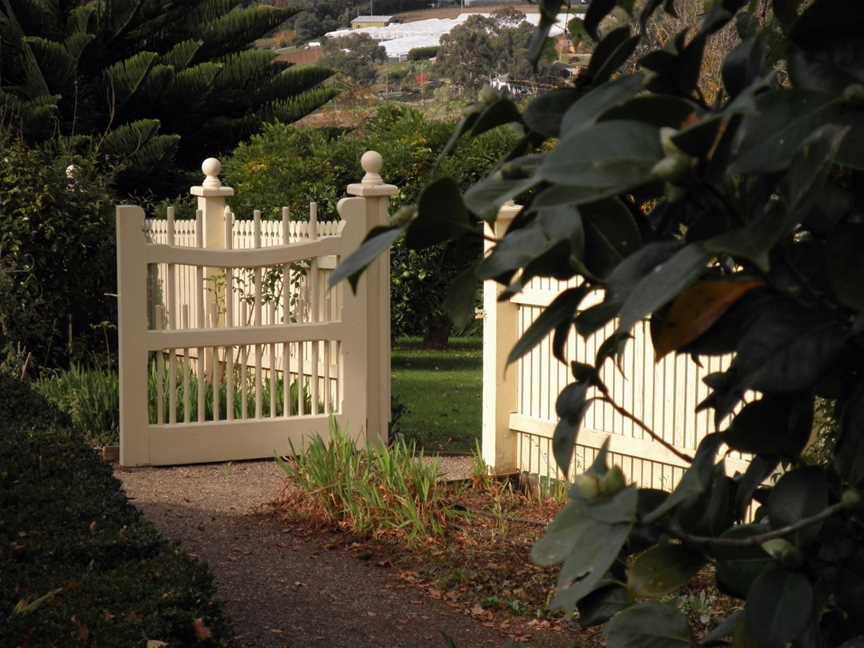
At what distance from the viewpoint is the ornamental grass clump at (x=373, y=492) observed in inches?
228

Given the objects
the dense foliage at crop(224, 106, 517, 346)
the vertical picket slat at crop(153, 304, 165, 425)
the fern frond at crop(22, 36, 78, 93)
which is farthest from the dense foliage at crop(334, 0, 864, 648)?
the fern frond at crop(22, 36, 78, 93)

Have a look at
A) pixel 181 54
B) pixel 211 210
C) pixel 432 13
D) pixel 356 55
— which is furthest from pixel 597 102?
pixel 432 13

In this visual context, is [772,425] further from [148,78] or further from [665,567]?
[148,78]

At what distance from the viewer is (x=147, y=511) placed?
643cm

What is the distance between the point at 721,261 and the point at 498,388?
5.84 meters

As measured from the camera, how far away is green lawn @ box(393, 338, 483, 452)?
10117 millimetres

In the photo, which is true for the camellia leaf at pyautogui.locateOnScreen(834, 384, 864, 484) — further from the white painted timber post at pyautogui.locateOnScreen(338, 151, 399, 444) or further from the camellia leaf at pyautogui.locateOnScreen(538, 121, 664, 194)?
the white painted timber post at pyautogui.locateOnScreen(338, 151, 399, 444)

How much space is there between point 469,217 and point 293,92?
70.8 ft

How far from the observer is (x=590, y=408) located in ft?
21.9

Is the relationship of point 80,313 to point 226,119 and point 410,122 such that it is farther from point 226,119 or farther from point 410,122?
point 226,119

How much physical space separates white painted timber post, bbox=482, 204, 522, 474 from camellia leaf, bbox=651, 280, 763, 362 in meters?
5.90

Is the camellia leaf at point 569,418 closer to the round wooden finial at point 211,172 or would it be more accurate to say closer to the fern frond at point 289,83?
the round wooden finial at point 211,172

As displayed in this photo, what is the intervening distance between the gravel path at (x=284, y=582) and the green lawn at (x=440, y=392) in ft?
6.93

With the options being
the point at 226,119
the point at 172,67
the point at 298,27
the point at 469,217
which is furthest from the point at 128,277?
the point at 298,27
